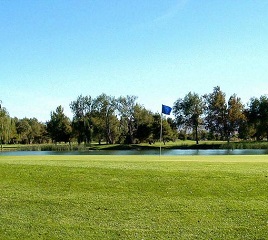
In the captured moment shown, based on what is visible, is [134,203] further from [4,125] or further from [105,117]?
[105,117]

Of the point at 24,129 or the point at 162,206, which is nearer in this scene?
the point at 162,206

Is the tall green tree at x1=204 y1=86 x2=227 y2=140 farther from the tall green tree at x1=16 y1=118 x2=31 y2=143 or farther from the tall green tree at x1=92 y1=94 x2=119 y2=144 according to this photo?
the tall green tree at x1=16 y1=118 x2=31 y2=143

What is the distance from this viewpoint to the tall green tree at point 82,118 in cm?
10375

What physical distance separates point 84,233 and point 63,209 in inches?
62.8

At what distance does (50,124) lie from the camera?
348 ft

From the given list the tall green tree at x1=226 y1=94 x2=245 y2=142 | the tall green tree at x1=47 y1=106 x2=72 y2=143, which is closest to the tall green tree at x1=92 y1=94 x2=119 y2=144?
the tall green tree at x1=47 y1=106 x2=72 y2=143

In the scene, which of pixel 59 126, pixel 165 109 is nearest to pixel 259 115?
pixel 59 126

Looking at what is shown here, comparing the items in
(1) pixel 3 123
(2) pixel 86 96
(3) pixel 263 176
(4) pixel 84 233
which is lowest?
(4) pixel 84 233

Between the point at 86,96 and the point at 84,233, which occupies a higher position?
the point at 86,96

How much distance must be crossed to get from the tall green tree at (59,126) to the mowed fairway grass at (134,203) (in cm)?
9265

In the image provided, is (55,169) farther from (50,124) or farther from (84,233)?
(50,124)

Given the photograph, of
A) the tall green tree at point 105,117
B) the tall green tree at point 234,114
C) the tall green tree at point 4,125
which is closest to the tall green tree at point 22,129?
the tall green tree at point 105,117

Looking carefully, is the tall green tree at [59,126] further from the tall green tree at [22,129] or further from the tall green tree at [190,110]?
the tall green tree at [190,110]

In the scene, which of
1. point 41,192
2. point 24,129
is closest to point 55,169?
point 41,192
